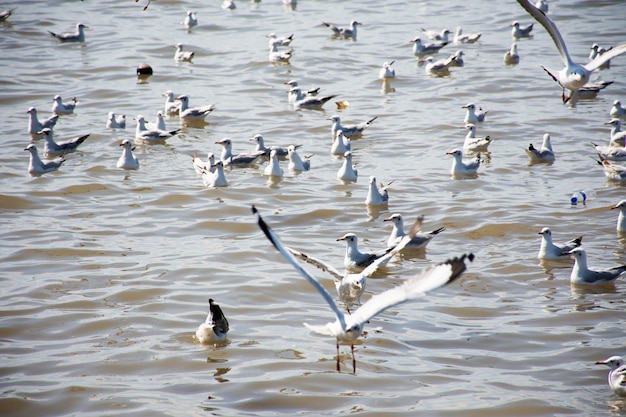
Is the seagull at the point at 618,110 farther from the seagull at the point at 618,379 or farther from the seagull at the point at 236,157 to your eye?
the seagull at the point at 618,379

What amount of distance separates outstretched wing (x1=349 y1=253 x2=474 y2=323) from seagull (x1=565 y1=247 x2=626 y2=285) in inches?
157

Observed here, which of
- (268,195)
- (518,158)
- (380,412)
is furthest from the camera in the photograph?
(518,158)

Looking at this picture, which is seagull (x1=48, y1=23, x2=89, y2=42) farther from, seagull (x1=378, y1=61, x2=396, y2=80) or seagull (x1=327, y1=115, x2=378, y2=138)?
seagull (x1=327, y1=115, x2=378, y2=138)

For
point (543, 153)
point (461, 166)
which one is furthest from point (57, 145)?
point (543, 153)

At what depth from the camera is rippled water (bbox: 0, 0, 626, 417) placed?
830 centimetres

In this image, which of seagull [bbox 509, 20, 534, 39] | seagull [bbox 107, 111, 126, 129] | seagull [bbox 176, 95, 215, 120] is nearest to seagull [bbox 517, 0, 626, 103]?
seagull [bbox 176, 95, 215, 120]

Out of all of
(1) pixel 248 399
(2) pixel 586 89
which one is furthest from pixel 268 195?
(2) pixel 586 89

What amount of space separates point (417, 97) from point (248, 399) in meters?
13.4

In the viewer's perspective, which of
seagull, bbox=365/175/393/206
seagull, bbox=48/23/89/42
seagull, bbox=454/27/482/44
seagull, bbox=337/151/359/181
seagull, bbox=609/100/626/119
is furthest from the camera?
seagull, bbox=48/23/89/42

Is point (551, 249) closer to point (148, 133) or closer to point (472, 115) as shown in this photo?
point (472, 115)

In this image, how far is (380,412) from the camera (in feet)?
25.6

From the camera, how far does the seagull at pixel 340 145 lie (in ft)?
53.6

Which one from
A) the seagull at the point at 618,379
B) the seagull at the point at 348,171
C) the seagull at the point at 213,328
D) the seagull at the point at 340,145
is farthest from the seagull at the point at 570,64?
the seagull at the point at 213,328

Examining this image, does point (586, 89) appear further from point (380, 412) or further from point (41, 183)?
point (380, 412)
